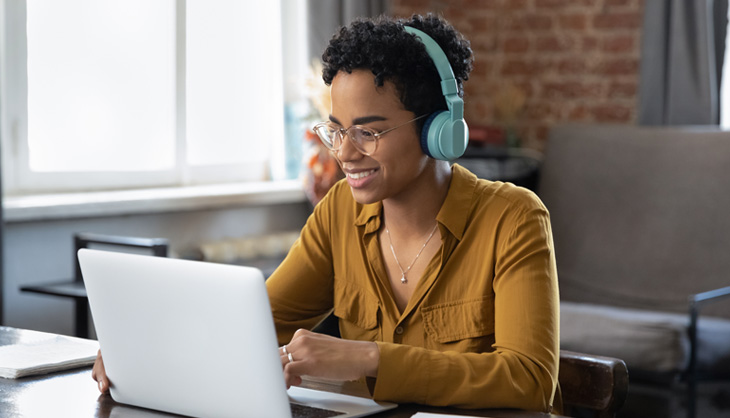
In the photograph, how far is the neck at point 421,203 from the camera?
5.18 feet

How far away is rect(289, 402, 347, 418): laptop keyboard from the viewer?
3.78 feet

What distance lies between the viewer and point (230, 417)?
44.4 inches

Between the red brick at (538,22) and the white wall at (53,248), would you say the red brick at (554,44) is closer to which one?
the red brick at (538,22)

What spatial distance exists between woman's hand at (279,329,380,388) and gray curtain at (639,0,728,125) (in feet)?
9.64

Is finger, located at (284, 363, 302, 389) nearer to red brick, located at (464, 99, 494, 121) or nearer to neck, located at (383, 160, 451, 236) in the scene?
neck, located at (383, 160, 451, 236)

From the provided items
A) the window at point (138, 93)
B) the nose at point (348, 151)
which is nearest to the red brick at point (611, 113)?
the window at point (138, 93)

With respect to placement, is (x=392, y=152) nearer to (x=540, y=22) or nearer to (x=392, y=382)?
(x=392, y=382)

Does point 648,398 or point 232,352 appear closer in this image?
point 232,352

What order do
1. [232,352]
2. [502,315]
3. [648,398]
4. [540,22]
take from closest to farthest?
[232,352]
[502,315]
[648,398]
[540,22]

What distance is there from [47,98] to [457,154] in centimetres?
205

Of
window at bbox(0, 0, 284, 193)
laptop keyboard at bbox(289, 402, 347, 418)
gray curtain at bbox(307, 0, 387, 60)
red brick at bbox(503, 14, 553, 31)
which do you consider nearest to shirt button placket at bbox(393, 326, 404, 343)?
laptop keyboard at bbox(289, 402, 347, 418)

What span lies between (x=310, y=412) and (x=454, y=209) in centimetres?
50

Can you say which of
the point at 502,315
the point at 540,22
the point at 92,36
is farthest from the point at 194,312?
the point at 540,22

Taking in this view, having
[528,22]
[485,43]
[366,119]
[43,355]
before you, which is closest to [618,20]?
[528,22]
